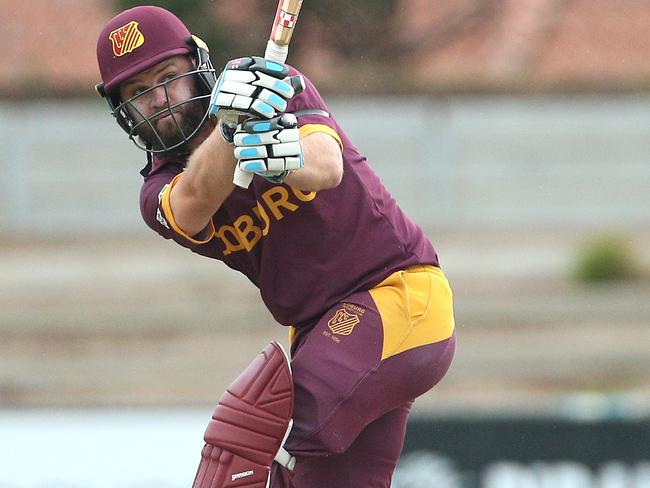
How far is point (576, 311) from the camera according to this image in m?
12.8

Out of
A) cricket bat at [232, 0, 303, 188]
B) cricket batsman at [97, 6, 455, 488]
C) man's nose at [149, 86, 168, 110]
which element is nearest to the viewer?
cricket bat at [232, 0, 303, 188]

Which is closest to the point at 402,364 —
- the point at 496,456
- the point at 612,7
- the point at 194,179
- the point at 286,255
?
the point at 286,255

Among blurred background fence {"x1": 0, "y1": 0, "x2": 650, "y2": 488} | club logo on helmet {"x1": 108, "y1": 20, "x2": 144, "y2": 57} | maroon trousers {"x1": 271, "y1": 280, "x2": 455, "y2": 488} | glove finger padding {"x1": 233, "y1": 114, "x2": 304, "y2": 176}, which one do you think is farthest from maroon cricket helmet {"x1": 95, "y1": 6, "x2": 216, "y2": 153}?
blurred background fence {"x1": 0, "y1": 0, "x2": 650, "y2": 488}

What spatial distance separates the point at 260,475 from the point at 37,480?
346 centimetres

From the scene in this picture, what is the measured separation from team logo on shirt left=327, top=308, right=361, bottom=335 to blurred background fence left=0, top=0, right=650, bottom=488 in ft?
19.5

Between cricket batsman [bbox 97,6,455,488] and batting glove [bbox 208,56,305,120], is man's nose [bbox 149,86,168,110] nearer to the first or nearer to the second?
cricket batsman [bbox 97,6,455,488]

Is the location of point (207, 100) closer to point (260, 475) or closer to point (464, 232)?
point (260, 475)

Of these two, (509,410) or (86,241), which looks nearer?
(509,410)

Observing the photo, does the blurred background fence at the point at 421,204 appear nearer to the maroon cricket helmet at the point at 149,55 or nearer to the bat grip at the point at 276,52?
the maroon cricket helmet at the point at 149,55

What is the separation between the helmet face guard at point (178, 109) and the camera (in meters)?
3.99

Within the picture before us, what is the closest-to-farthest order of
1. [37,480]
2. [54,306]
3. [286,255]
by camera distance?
1. [286,255]
2. [37,480]
3. [54,306]

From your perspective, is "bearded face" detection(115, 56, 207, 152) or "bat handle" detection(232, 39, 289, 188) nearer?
"bat handle" detection(232, 39, 289, 188)

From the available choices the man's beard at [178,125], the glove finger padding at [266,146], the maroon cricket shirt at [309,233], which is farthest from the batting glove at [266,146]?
the man's beard at [178,125]

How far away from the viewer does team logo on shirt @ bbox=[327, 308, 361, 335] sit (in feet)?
13.1
